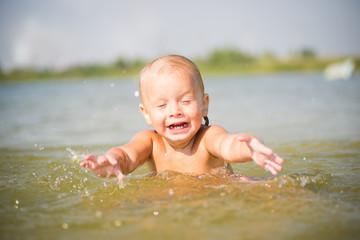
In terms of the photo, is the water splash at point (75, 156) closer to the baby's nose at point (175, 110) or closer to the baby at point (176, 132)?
the baby at point (176, 132)

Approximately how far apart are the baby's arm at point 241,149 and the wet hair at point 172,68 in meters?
0.42

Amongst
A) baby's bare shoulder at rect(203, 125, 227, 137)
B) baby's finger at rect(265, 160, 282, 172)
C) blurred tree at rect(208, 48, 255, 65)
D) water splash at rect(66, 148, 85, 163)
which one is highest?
blurred tree at rect(208, 48, 255, 65)

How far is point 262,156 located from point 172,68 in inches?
40.7

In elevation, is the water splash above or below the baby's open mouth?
below

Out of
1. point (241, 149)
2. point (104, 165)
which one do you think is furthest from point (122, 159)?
point (241, 149)

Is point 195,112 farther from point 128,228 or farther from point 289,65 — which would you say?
point 289,65

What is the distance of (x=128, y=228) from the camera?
1.76 metres

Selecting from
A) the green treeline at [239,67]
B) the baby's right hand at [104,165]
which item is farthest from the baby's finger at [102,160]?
the green treeline at [239,67]

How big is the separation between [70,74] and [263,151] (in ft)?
138

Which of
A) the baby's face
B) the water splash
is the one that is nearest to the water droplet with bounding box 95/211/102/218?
the baby's face

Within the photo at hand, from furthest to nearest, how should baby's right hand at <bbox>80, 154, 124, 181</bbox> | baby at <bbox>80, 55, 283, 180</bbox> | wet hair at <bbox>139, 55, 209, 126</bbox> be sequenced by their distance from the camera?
wet hair at <bbox>139, 55, 209, 126</bbox>
baby at <bbox>80, 55, 283, 180</bbox>
baby's right hand at <bbox>80, 154, 124, 181</bbox>

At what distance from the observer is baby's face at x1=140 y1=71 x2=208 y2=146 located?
2588 mm

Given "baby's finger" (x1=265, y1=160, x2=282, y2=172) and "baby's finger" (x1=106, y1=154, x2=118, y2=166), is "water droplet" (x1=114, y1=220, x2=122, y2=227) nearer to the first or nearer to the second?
"baby's finger" (x1=106, y1=154, x2=118, y2=166)

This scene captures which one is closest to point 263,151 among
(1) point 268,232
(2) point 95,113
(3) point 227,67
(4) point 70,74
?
(1) point 268,232
